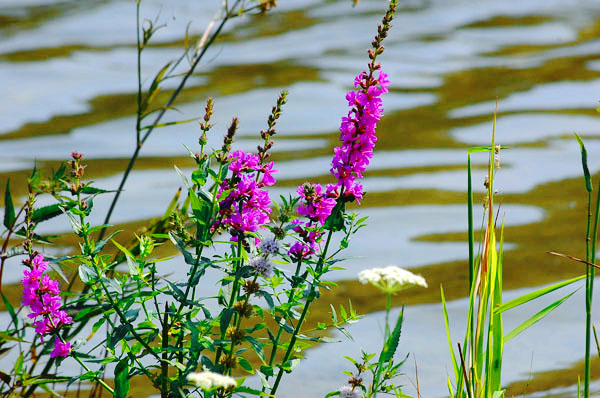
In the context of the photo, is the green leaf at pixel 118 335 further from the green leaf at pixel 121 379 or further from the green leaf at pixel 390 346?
the green leaf at pixel 390 346

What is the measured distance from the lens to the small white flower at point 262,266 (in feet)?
4.58

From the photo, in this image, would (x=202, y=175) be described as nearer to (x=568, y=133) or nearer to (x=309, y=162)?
(x=309, y=162)

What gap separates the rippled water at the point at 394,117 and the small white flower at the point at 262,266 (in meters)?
1.15

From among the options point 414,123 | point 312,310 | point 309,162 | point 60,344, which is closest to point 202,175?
point 60,344

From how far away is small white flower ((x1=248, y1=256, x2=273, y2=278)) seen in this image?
4.58 ft

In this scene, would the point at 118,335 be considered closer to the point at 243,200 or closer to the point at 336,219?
the point at 243,200

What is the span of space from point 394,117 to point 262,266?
3802 millimetres

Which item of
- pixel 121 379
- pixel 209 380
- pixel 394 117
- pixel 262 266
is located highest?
pixel 394 117

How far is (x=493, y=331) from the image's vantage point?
1760 mm

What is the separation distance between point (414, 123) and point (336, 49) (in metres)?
1.57

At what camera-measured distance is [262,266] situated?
4.59 feet

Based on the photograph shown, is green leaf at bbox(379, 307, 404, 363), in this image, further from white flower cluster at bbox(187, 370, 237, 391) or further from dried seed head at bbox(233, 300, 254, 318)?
white flower cluster at bbox(187, 370, 237, 391)

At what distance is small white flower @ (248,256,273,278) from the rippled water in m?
1.15

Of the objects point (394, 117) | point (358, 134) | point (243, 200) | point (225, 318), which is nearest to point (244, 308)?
point (225, 318)
